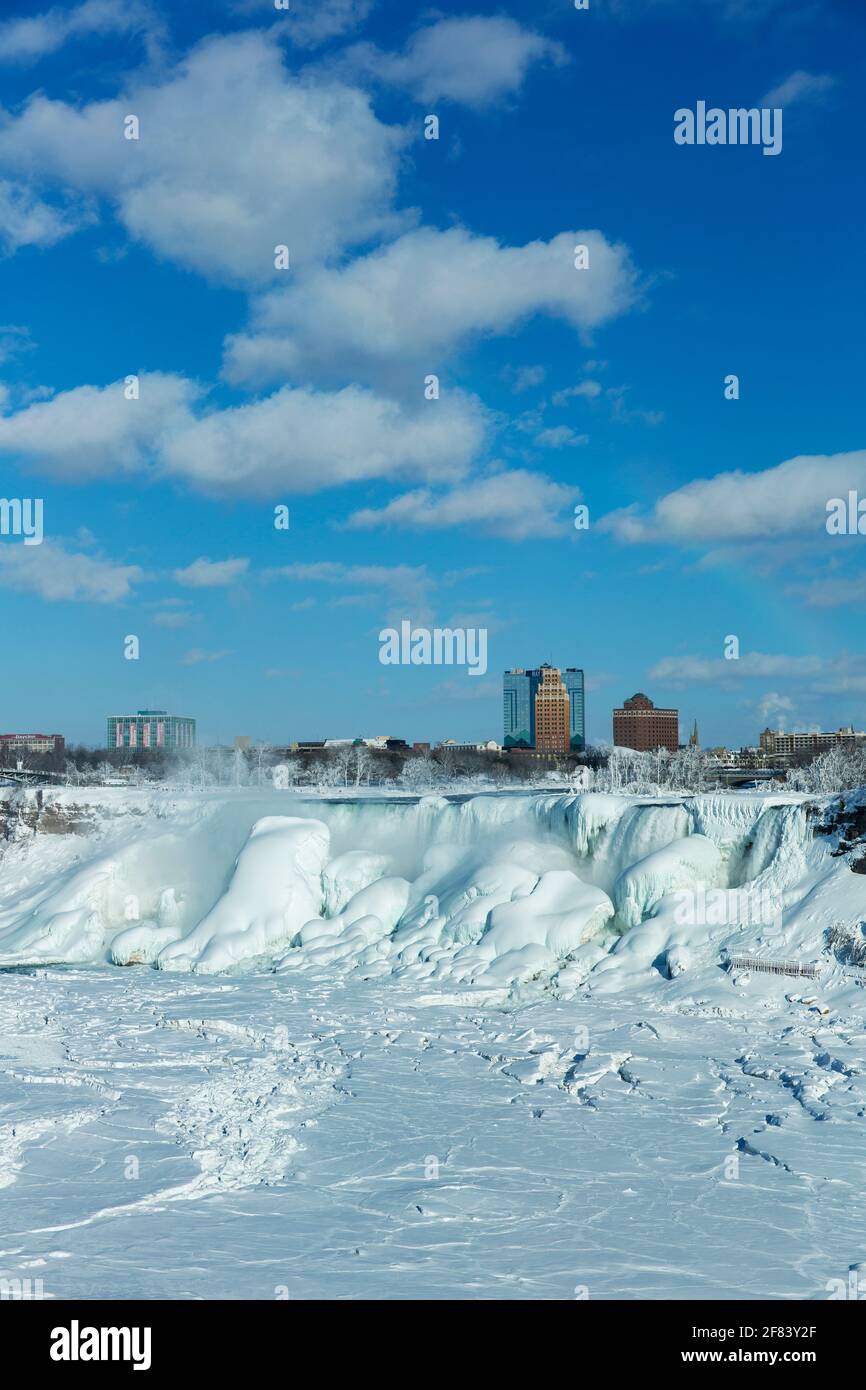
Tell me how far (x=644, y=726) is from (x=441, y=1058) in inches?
4792

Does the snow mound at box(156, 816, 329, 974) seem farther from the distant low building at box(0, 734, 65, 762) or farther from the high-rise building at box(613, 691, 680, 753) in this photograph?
A: the high-rise building at box(613, 691, 680, 753)

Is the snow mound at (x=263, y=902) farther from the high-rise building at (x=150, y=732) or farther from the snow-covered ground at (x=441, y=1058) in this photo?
the high-rise building at (x=150, y=732)

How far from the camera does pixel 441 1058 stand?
15906mm

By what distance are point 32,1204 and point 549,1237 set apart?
4946mm

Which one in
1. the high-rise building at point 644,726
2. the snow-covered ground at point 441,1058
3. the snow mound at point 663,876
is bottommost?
the snow-covered ground at point 441,1058

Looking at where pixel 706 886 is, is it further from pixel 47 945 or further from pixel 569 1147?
pixel 47 945

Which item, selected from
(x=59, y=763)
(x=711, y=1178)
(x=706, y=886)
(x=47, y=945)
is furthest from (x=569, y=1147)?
(x=59, y=763)

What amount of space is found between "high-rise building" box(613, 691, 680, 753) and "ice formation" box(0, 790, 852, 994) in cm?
10509

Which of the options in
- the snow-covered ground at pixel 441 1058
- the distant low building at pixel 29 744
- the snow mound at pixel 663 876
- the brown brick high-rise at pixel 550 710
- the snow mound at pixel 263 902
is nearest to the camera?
the snow-covered ground at pixel 441 1058

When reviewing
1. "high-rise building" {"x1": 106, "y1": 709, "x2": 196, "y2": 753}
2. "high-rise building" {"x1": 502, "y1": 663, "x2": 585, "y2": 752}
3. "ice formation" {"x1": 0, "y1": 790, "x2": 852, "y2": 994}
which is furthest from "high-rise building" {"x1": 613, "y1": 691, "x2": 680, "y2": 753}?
"ice formation" {"x1": 0, "y1": 790, "x2": 852, "y2": 994}

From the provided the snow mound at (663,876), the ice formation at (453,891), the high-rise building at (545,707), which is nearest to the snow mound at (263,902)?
the ice formation at (453,891)

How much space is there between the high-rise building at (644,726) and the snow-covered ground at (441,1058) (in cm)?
10584

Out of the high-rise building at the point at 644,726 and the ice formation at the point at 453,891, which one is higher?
the high-rise building at the point at 644,726

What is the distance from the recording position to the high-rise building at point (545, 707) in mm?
131625
